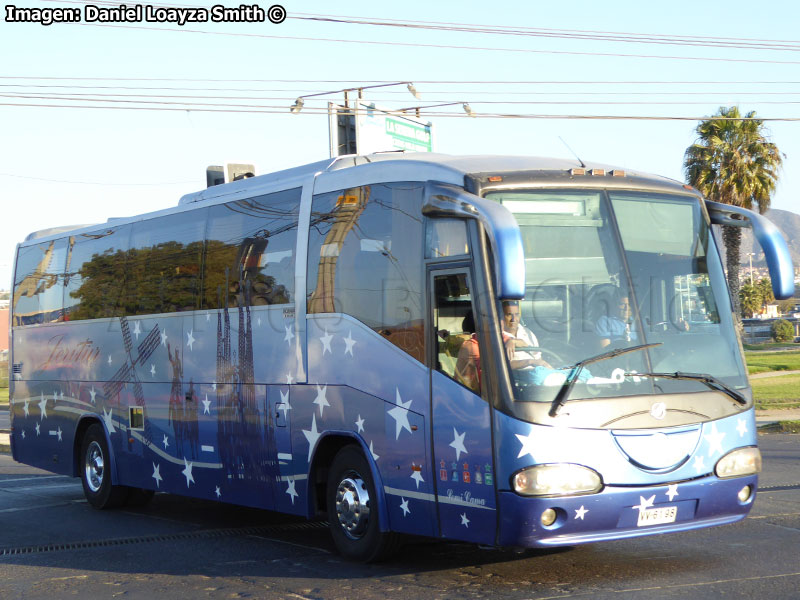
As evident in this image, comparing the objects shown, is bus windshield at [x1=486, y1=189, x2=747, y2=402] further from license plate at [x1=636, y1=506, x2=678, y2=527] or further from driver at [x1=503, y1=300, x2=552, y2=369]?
license plate at [x1=636, y1=506, x2=678, y2=527]

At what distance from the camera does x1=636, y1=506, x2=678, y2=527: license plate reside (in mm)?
7340

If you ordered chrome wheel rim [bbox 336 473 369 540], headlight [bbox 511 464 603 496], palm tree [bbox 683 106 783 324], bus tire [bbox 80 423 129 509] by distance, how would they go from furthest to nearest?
palm tree [bbox 683 106 783 324] < bus tire [bbox 80 423 129 509] < chrome wheel rim [bbox 336 473 369 540] < headlight [bbox 511 464 603 496]

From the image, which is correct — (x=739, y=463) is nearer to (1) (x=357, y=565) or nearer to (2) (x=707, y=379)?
(2) (x=707, y=379)

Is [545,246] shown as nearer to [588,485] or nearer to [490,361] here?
[490,361]

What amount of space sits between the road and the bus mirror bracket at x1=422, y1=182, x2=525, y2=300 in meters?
2.24

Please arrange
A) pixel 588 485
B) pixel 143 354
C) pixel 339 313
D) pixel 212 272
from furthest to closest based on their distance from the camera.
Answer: pixel 143 354 < pixel 212 272 < pixel 339 313 < pixel 588 485

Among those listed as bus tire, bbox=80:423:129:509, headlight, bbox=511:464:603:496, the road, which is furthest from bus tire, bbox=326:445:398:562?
bus tire, bbox=80:423:129:509

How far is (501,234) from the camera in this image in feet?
21.9

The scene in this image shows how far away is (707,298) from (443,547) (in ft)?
10.4

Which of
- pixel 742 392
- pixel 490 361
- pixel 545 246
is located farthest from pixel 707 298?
pixel 490 361

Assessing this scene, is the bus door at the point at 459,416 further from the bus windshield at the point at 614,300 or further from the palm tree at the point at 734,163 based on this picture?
the palm tree at the point at 734,163

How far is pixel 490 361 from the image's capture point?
7.33m

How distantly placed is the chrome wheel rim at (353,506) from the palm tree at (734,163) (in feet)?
113

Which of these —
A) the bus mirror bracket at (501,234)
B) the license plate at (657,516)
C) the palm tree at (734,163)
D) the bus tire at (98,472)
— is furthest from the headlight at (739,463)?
the palm tree at (734,163)
